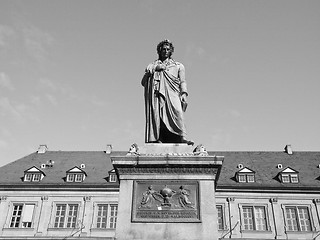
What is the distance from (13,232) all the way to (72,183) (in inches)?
265

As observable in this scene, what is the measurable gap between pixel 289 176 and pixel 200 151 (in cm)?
3013

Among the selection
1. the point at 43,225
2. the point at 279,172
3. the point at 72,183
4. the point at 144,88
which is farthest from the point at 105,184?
the point at 144,88

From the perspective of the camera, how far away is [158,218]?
630cm

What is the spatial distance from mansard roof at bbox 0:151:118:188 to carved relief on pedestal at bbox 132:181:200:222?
1111 inches

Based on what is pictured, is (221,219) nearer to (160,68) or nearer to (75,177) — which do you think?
(75,177)

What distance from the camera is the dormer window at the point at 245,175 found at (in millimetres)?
34375

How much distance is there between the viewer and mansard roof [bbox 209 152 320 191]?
33.5 meters

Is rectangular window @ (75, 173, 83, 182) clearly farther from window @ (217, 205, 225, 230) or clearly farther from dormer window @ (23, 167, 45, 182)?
window @ (217, 205, 225, 230)

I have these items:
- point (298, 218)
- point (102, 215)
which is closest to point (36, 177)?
point (102, 215)

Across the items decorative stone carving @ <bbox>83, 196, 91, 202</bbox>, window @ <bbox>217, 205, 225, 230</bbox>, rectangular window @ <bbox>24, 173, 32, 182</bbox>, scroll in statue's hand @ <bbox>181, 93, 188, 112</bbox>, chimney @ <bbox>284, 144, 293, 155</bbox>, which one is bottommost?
scroll in statue's hand @ <bbox>181, 93, 188, 112</bbox>

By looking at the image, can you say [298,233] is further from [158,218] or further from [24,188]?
[158,218]

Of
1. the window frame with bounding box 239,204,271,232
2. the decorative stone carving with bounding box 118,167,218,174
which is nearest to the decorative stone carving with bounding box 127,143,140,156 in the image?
the decorative stone carving with bounding box 118,167,218,174

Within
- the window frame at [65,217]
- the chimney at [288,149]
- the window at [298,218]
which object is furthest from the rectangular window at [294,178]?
the window frame at [65,217]

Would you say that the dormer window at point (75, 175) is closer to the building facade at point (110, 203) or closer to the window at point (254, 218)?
the building facade at point (110, 203)
